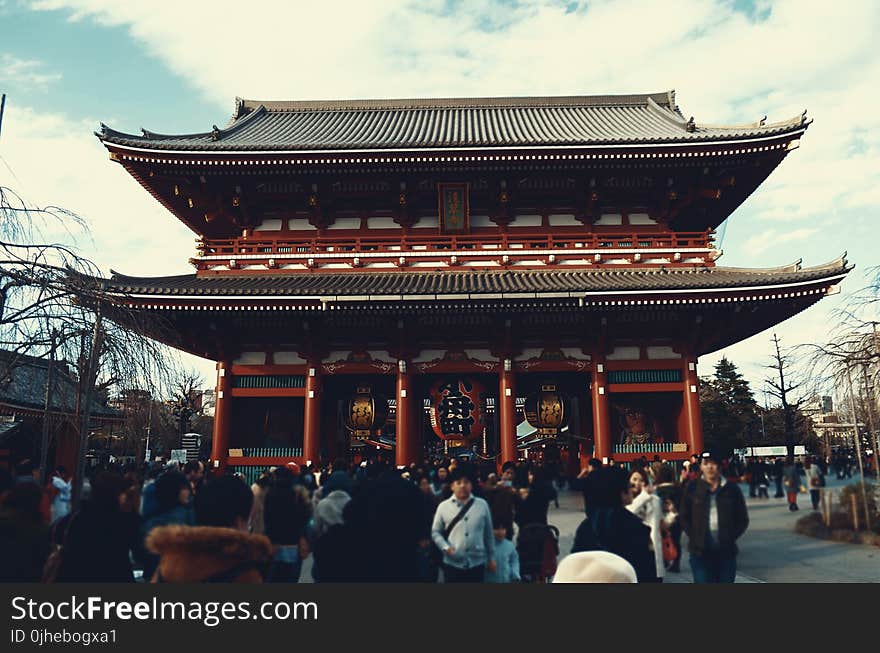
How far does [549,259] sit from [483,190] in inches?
116

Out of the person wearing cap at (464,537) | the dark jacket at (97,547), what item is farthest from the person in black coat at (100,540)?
the person wearing cap at (464,537)

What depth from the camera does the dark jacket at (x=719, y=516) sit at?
545cm

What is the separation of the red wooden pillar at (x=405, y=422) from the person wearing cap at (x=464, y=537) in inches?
417

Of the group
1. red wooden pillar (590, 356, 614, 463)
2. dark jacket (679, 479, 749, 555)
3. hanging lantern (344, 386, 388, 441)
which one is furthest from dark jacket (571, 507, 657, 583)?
hanging lantern (344, 386, 388, 441)

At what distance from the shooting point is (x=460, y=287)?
14.9 metres

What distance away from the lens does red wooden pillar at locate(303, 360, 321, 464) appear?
615 inches

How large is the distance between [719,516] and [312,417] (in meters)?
12.0

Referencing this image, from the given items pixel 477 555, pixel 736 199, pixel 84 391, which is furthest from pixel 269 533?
pixel 736 199

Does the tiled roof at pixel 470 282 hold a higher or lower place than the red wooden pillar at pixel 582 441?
higher

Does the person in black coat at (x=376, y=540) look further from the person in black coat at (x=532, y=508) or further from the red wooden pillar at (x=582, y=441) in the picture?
the red wooden pillar at (x=582, y=441)

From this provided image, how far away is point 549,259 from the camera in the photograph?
1661 centimetres

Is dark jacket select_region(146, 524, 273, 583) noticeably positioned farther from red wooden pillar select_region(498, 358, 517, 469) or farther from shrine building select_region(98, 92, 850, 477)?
red wooden pillar select_region(498, 358, 517, 469)

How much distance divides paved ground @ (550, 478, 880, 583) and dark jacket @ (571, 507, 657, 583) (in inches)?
117

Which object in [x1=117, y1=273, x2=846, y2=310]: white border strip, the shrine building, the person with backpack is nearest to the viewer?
the person with backpack
